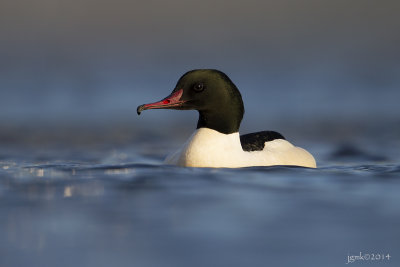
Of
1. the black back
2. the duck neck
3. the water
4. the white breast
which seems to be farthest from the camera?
the black back

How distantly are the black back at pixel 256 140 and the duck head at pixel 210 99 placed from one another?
1.70 ft

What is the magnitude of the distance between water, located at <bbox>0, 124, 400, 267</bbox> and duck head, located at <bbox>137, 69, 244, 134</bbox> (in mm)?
647

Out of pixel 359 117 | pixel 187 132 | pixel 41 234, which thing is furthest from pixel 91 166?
pixel 359 117

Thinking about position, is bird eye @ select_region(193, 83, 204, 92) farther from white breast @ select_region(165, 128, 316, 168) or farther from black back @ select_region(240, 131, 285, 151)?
black back @ select_region(240, 131, 285, 151)

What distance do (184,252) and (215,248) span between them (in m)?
0.23

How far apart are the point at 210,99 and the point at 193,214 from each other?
2705 millimetres

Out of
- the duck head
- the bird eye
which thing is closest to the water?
the duck head

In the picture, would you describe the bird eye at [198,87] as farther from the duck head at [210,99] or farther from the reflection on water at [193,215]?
the reflection on water at [193,215]

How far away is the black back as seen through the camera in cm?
989

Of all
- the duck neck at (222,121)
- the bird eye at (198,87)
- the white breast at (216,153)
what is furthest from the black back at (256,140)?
the bird eye at (198,87)

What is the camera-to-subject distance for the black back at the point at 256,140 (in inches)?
389

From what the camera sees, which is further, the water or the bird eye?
the bird eye

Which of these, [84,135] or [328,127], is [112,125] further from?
[328,127]

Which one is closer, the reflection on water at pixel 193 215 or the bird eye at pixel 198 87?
the reflection on water at pixel 193 215
